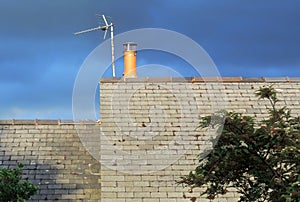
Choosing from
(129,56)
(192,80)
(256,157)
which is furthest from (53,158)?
(256,157)

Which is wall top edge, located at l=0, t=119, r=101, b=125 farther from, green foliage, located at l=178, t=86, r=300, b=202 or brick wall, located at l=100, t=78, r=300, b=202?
green foliage, located at l=178, t=86, r=300, b=202

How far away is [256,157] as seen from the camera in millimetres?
6738

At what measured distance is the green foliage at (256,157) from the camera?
6.50 meters

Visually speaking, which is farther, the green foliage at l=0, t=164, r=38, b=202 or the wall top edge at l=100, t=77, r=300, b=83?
the wall top edge at l=100, t=77, r=300, b=83

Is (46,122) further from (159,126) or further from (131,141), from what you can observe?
(159,126)

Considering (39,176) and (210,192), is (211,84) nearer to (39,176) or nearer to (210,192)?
(39,176)

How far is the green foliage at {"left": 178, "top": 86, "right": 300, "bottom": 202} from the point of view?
6.50 meters

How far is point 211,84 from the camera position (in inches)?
477

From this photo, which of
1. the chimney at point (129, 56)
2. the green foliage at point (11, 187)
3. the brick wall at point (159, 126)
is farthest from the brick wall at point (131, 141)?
the chimney at point (129, 56)

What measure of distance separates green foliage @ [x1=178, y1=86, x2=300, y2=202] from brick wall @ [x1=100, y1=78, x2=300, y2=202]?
261 centimetres

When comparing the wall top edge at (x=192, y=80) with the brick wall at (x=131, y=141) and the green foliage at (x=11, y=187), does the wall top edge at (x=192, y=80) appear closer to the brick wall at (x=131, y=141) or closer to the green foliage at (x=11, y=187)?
the brick wall at (x=131, y=141)

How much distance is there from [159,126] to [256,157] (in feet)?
14.3

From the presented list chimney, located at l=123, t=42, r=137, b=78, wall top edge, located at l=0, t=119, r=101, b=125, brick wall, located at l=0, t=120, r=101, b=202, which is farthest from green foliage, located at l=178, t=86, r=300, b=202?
chimney, located at l=123, t=42, r=137, b=78

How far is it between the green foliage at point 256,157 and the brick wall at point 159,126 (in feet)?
8.57
